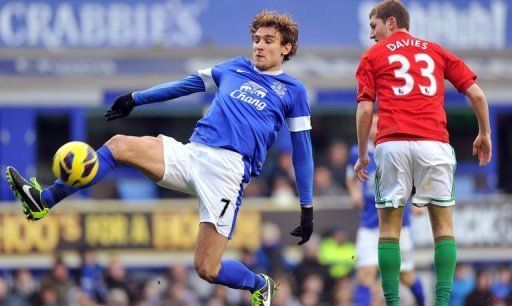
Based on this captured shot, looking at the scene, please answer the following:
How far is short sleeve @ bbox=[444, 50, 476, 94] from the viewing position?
→ 9141 mm

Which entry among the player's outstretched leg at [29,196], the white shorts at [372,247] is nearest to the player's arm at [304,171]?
the player's outstretched leg at [29,196]

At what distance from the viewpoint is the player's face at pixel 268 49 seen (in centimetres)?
939

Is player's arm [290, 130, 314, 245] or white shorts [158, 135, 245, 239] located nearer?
white shorts [158, 135, 245, 239]

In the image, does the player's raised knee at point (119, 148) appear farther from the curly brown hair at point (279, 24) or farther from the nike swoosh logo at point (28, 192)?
the curly brown hair at point (279, 24)

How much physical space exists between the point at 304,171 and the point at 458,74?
4.55 feet

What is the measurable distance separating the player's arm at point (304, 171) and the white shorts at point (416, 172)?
0.62 metres

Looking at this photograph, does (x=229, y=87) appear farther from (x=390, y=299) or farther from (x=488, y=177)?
(x=488, y=177)

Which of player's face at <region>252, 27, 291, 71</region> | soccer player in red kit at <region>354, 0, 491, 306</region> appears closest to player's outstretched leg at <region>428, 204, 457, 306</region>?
soccer player in red kit at <region>354, 0, 491, 306</region>

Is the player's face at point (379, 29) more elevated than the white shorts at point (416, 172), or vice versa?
the player's face at point (379, 29)

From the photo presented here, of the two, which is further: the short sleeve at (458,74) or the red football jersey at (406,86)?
the short sleeve at (458,74)

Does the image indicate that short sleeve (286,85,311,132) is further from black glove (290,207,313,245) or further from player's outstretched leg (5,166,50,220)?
player's outstretched leg (5,166,50,220)

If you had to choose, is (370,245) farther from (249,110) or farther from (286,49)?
(249,110)

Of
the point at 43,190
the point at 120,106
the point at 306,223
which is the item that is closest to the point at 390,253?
the point at 306,223

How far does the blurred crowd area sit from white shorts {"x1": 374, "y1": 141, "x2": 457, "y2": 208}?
8638 mm
